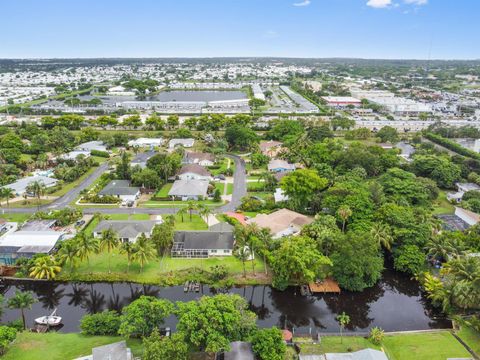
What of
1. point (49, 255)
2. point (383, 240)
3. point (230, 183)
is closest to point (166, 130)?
point (230, 183)

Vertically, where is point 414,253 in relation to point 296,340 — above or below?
above

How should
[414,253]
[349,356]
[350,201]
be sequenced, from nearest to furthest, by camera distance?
[349,356] → [414,253] → [350,201]

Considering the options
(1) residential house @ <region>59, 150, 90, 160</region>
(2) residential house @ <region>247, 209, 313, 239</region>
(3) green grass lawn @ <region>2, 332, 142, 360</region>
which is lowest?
(3) green grass lawn @ <region>2, 332, 142, 360</region>

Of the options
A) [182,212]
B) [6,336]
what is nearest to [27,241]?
[6,336]

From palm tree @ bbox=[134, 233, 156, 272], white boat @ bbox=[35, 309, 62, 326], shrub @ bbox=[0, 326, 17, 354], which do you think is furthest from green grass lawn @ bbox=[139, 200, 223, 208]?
shrub @ bbox=[0, 326, 17, 354]

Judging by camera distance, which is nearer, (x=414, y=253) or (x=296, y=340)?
(x=296, y=340)

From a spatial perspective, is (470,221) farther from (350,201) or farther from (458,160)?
(458,160)

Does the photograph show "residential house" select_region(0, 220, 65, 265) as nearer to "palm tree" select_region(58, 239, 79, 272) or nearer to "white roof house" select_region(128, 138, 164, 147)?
"palm tree" select_region(58, 239, 79, 272)
